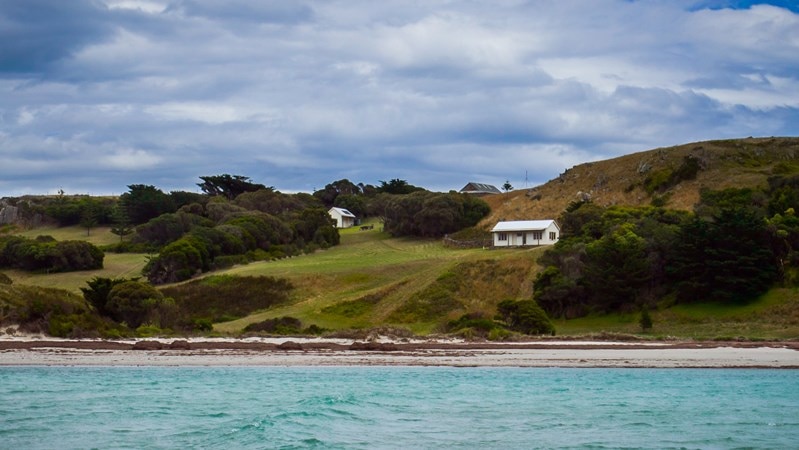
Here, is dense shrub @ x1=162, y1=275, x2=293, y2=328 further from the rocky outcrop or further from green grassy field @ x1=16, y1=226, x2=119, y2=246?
the rocky outcrop

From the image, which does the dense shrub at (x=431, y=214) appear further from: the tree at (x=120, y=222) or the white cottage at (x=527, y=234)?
the tree at (x=120, y=222)

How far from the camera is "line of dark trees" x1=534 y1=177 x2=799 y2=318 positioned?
175 ft

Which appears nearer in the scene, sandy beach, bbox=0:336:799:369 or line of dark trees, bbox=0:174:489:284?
sandy beach, bbox=0:336:799:369

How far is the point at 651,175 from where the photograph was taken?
332 ft

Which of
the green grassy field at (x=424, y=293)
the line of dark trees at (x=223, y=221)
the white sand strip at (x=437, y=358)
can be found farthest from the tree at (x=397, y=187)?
the white sand strip at (x=437, y=358)

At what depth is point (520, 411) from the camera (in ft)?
80.2

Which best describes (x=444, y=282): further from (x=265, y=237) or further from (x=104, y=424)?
(x=104, y=424)

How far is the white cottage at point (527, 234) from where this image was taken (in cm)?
8569

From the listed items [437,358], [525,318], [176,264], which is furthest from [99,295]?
[437,358]

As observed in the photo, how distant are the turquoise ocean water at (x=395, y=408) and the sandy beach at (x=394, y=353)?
1783mm

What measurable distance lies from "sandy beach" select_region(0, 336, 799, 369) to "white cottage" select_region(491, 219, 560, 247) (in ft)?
135

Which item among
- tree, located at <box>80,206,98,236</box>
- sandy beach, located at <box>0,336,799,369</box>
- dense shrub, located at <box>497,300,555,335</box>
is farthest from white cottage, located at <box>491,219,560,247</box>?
tree, located at <box>80,206,98,236</box>

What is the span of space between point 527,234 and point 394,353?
48.0 meters

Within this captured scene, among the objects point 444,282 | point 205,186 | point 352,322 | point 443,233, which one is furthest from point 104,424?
point 205,186
